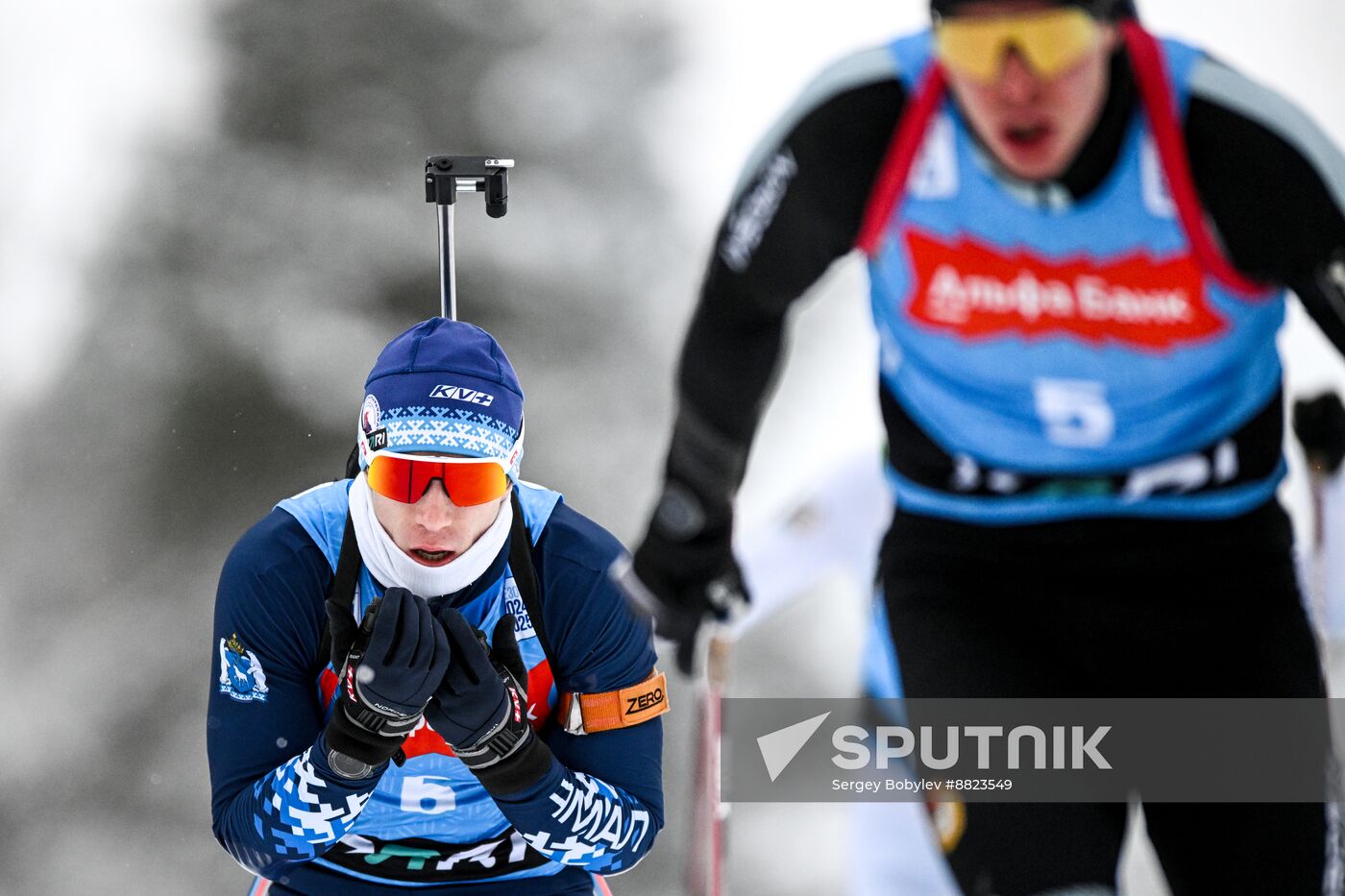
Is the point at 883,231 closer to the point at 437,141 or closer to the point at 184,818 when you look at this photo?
the point at 437,141

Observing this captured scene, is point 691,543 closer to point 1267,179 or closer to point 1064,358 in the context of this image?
point 1064,358

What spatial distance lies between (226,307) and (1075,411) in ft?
7.48

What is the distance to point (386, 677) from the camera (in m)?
1.83

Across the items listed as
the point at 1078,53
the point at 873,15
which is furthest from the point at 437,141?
the point at 1078,53

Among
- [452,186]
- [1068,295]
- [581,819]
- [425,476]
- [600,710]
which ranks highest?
[452,186]

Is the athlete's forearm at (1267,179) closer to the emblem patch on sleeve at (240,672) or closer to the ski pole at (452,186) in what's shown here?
the emblem patch on sleeve at (240,672)

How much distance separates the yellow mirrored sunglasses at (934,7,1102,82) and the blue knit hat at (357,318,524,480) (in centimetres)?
86

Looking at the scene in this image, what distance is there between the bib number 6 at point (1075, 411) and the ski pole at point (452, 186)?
1277 millimetres

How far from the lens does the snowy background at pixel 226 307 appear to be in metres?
3.30

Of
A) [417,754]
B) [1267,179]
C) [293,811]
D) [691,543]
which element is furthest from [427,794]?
[1267,179]

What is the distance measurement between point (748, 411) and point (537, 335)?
1.82 meters

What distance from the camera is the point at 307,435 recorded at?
3.42 meters

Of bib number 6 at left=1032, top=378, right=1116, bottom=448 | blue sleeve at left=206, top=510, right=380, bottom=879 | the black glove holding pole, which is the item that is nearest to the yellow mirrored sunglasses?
bib number 6 at left=1032, top=378, right=1116, bottom=448

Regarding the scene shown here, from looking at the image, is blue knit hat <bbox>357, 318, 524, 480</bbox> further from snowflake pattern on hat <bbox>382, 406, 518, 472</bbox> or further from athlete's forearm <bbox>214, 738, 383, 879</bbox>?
athlete's forearm <bbox>214, 738, 383, 879</bbox>
